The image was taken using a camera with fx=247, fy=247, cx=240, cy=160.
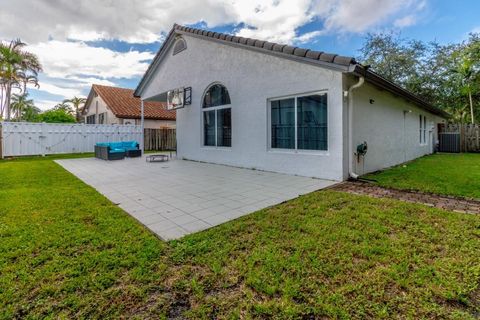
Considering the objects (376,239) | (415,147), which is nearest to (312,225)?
(376,239)

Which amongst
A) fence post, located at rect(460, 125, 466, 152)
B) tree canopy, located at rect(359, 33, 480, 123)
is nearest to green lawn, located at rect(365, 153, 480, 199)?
fence post, located at rect(460, 125, 466, 152)

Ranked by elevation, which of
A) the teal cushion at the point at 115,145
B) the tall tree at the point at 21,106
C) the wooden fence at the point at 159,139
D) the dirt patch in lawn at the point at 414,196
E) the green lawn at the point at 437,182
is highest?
the tall tree at the point at 21,106

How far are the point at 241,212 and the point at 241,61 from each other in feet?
20.8

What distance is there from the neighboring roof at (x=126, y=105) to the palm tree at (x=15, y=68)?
7124mm

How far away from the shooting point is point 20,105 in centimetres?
3216

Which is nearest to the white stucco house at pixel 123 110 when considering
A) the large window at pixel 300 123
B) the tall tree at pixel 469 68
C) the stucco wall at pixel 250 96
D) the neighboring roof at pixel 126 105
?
the neighboring roof at pixel 126 105

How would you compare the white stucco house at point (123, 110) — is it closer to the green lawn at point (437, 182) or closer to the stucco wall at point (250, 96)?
the stucco wall at point (250, 96)

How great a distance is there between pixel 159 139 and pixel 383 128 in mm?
15085

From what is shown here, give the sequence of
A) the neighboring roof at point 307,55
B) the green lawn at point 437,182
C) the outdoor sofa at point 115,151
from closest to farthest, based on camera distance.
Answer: the green lawn at point 437,182
the neighboring roof at point 307,55
the outdoor sofa at point 115,151

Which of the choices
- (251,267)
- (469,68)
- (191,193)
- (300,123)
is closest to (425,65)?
(469,68)

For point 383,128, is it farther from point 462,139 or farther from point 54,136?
point 54,136

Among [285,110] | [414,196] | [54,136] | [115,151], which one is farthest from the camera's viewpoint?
[54,136]

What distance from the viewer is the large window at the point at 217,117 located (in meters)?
9.62

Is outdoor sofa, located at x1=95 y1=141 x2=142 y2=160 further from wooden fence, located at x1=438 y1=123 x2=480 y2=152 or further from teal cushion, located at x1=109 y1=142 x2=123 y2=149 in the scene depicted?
wooden fence, located at x1=438 y1=123 x2=480 y2=152
